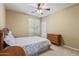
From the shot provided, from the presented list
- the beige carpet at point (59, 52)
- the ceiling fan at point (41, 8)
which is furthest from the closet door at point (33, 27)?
the beige carpet at point (59, 52)

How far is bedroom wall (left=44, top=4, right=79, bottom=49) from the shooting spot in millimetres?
1744

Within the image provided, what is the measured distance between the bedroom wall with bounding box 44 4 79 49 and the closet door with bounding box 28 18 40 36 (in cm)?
23

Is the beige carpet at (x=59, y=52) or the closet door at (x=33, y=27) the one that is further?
the closet door at (x=33, y=27)

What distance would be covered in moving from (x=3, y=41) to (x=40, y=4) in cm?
90

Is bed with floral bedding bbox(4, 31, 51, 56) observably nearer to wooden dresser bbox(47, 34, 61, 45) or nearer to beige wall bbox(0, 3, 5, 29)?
wooden dresser bbox(47, 34, 61, 45)

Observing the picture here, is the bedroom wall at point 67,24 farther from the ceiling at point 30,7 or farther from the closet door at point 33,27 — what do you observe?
the closet door at point 33,27

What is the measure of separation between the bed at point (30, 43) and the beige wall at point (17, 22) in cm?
10

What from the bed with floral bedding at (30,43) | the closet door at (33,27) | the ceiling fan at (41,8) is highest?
the ceiling fan at (41,8)

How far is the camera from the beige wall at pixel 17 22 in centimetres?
172

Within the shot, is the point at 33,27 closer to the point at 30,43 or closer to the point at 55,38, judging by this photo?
the point at 30,43

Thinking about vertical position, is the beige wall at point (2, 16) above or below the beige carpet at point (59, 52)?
above

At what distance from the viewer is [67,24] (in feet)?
5.98

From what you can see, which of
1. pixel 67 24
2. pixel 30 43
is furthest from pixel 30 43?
pixel 67 24

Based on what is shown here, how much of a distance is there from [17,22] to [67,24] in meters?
0.97
